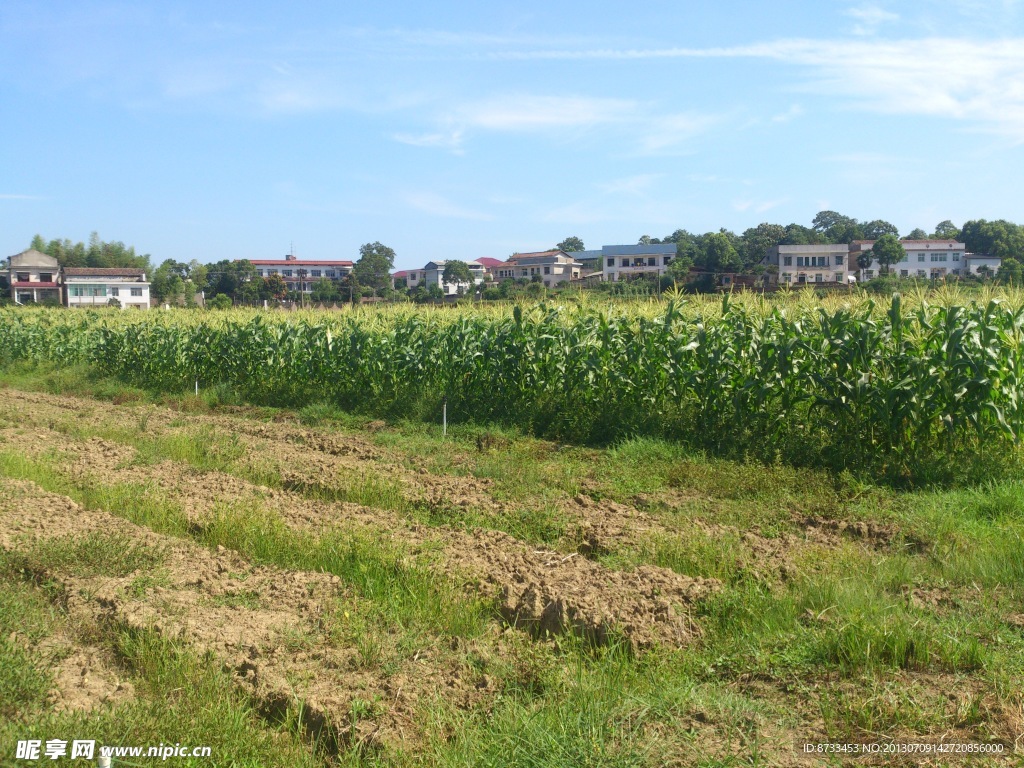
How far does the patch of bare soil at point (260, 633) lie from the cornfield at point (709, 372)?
6366mm

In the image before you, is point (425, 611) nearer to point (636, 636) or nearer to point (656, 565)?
point (636, 636)

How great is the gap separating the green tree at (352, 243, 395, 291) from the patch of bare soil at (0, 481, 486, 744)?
4780cm

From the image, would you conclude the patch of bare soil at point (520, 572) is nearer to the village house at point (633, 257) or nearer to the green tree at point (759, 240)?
the green tree at point (759, 240)

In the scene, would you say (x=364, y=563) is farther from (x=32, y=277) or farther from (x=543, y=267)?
(x=32, y=277)

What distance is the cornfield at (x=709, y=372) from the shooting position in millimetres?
9328

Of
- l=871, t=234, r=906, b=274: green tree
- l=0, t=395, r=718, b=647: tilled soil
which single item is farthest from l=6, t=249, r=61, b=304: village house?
l=0, t=395, r=718, b=647: tilled soil

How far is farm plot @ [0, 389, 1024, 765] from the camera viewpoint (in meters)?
4.08

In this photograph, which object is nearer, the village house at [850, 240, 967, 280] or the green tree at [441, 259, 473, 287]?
the village house at [850, 240, 967, 280]

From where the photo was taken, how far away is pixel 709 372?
11234mm

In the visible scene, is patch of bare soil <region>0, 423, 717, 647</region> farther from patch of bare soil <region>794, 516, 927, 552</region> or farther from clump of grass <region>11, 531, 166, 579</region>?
patch of bare soil <region>794, 516, 927, 552</region>

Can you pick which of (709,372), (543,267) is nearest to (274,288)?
(543,267)

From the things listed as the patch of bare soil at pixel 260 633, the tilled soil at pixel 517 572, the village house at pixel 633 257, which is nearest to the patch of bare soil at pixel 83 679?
the patch of bare soil at pixel 260 633

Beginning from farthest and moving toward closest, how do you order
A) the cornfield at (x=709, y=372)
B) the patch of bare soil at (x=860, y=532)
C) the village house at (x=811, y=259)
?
the village house at (x=811, y=259), the cornfield at (x=709, y=372), the patch of bare soil at (x=860, y=532)

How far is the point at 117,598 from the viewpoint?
221 inches
